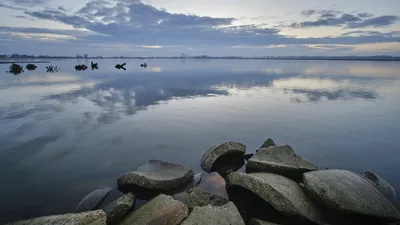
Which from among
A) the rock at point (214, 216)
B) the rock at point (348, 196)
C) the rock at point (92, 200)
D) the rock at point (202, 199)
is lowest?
the rock at point (92, 200)

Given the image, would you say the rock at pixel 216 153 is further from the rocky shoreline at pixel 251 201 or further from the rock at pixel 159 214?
the rock at pixel 159 214

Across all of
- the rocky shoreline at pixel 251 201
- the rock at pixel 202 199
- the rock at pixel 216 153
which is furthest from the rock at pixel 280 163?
the rock at pixel 202 199

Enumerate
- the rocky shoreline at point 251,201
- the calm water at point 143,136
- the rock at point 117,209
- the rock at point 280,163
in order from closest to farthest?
the rocky shoreline at point 251,201, the rock at point 117,209, the rock at point 280,163, the calm water at point 143,136

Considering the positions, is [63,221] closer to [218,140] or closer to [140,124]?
[218,140]

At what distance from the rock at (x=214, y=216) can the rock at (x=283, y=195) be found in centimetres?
125

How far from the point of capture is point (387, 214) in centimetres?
788

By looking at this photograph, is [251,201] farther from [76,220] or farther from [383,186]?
[76,220]

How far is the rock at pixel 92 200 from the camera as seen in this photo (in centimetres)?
869

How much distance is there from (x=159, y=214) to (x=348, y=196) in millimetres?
5790

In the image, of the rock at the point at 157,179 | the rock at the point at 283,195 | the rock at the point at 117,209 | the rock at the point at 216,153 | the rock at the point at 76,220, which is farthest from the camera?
the rock at the point at 216,153

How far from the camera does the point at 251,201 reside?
938 centimetres

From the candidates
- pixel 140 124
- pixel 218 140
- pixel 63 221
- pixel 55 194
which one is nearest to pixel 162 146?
pixel 218 140

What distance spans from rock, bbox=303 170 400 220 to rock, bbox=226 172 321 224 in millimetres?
429

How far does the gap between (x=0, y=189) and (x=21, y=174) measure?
4.08 ft
